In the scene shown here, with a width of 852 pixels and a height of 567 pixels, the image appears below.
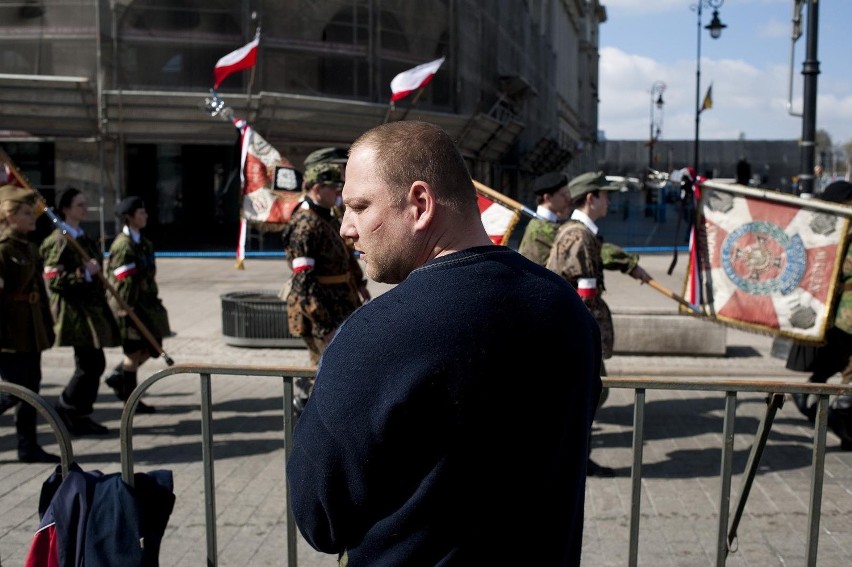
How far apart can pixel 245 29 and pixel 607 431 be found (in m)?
18.9

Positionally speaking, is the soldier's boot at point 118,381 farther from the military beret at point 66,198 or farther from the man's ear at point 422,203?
the man's ear at point 422,203

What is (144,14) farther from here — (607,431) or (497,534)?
(497,534)

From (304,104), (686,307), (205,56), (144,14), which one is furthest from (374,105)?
(686,307)

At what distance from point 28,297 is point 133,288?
992 millimetres

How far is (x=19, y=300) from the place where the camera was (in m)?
6.36

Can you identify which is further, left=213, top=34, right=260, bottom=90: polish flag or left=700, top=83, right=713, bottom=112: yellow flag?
left=700, top=83, right=713, bottom=112: yellow flag

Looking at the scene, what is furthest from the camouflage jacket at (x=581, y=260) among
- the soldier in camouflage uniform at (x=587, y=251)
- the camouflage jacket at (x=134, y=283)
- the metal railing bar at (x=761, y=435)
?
the camouflage jacket at (x=134, y=283)

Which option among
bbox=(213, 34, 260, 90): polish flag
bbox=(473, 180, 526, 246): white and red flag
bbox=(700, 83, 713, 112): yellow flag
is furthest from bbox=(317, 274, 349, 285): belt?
bbox=(700, 83, 713, 112): yellow flag

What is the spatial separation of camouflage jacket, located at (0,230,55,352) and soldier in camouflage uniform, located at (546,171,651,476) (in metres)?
3.38

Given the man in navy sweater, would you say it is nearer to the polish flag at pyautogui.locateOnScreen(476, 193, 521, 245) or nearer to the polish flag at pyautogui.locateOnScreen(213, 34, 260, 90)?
the polish flag at pyautogui.locateOnScreen(476, 193, 521, 245)

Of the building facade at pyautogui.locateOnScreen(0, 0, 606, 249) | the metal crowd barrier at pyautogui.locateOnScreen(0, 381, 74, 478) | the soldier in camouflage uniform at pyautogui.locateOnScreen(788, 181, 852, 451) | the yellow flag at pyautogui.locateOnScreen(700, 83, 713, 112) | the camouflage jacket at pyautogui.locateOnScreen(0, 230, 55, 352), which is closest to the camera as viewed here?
the metal crowd barrier at pyautogui.locateOnScreen(0, 381, 74, 478)

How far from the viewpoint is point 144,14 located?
23.0m

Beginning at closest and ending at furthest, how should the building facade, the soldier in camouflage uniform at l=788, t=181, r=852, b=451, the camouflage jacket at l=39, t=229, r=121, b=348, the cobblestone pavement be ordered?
the cobblestone pavement
the soldier in camouflage uniform at l=788, t=181, r=852, b=451
the camouflage jacket at l=39, t=229, r=121, b=348
the building facade

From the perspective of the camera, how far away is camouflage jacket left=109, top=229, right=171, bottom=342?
7.25 meters
